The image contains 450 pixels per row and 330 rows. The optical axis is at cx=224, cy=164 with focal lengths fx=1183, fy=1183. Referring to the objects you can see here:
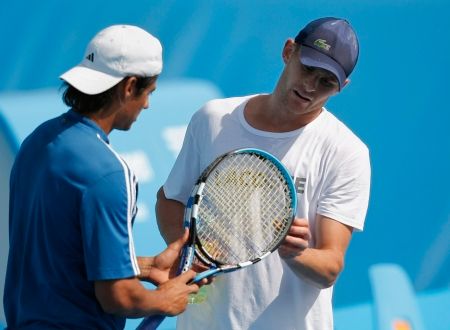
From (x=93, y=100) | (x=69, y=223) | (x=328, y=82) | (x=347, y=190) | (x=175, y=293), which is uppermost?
(x=328, y=82)

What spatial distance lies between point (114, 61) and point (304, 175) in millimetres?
660

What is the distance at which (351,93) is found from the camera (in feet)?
16.6

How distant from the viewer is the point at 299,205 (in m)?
2.94

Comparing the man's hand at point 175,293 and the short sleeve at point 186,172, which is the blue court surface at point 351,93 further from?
the man's hand at point 175,293

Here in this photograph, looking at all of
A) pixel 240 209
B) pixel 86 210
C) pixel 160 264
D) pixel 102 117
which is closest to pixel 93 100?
pixel 102 117

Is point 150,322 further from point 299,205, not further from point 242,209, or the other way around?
point 299,205

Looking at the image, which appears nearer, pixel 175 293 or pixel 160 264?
pixel 175 293

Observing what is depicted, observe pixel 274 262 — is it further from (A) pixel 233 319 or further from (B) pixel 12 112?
(B) pixel 12 112

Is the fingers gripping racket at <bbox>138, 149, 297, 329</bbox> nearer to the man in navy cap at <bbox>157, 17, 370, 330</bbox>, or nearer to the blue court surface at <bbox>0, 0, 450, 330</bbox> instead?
the man in navy cap at <bbox>157, 17, 370, 330</bbox>

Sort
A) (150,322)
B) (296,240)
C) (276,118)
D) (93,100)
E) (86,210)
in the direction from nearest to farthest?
(86,210) < (93,100) < (150,322) < (296,240) < (276,118)

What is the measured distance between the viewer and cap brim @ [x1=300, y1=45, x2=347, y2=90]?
9.62ft

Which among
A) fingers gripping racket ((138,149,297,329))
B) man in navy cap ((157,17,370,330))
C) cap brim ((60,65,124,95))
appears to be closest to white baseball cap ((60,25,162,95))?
cap brim ((60,65,124,95))

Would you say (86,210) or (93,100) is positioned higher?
(93,100)

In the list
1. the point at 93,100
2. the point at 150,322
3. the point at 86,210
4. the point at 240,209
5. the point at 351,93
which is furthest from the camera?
the point at 351,93
